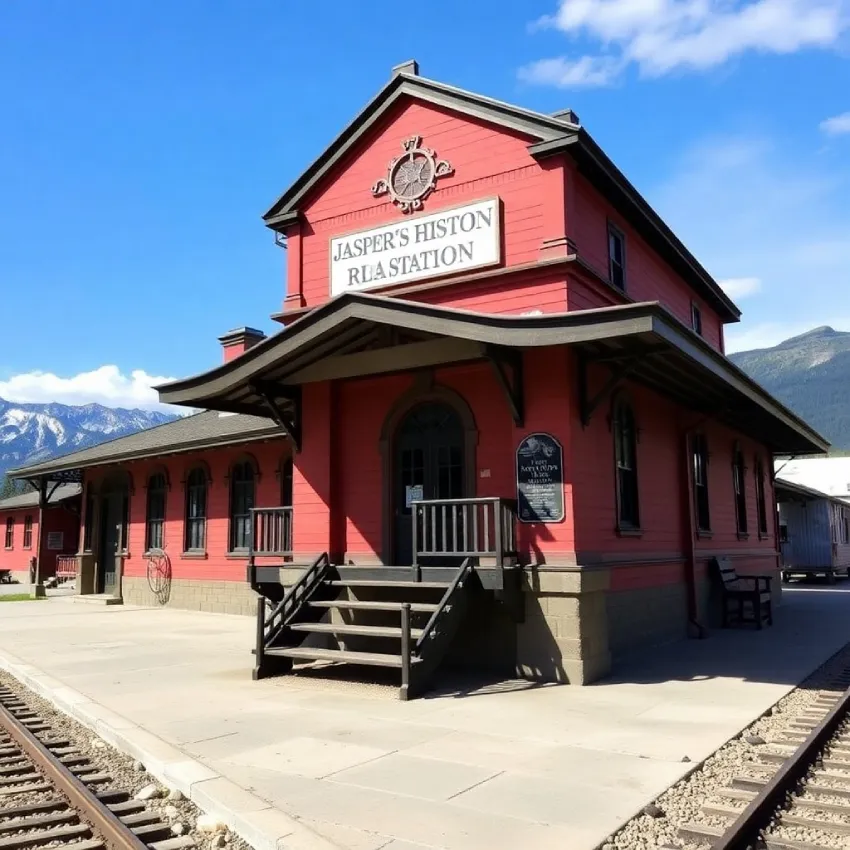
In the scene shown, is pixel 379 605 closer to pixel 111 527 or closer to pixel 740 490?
pixel 740 490

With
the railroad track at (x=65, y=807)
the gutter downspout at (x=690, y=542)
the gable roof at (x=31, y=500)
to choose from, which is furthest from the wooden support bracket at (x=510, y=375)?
the gable roof at (x=31, y=500)

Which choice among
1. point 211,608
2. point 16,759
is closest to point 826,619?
point 211,608

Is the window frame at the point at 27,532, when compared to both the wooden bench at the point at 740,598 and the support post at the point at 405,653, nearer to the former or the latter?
the wooden bench at the point at 740,598

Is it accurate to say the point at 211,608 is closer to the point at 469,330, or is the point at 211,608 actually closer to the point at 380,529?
the point at 380,529

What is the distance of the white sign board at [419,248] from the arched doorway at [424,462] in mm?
2068

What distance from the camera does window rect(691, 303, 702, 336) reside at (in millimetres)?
17266

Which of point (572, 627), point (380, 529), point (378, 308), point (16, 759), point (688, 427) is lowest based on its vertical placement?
point (16, 759)

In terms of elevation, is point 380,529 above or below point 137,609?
above

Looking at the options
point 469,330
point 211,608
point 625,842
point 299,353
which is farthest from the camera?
point 211,608

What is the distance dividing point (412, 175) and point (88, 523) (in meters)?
16.9

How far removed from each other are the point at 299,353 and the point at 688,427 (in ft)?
23.6

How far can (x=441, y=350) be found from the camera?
10484 millimetres

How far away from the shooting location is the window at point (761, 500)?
2012 centimetres

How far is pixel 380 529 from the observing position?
450 inches
